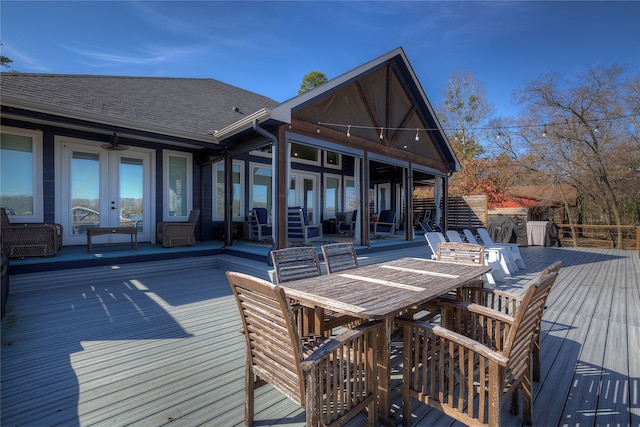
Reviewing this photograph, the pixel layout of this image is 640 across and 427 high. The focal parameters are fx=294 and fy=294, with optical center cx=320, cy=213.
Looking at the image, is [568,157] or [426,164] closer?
[426,164]

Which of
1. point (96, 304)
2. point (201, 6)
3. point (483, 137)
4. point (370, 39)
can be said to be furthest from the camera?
point (483, 137)

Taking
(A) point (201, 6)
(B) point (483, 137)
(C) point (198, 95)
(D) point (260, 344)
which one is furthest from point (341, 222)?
(B) point (483, 137)

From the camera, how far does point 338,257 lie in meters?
3.19

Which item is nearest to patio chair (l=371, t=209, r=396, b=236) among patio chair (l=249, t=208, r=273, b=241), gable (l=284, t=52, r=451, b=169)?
gable (l=284, t=52, r=451, b=169)

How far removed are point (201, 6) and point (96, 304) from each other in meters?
6.61

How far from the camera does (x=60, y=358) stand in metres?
2.55

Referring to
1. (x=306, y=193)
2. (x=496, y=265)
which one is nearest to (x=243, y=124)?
(x=306, y=193)

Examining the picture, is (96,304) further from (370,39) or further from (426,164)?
(370,39)

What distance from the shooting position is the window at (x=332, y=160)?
10.7 meters

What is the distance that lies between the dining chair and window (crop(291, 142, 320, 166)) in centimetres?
670

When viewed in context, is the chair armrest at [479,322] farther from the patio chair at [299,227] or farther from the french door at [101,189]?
the french door at [101,189]

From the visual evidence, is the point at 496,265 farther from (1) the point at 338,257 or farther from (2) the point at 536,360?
(1) the point at 338,257

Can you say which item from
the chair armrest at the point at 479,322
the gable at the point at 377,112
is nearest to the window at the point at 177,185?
the gable at the point at 377,112

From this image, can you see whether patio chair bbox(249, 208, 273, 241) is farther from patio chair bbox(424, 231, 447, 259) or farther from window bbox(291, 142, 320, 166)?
patio chair bbox(424, 231, 447, 259)
